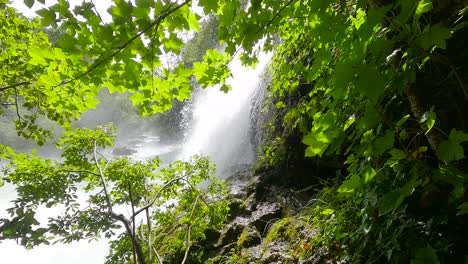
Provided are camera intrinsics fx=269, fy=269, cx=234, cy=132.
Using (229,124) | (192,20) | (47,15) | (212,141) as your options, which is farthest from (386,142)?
(212,141)

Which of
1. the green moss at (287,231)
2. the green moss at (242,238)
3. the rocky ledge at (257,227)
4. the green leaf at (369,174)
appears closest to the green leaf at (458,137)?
the green leaf at (369,174)

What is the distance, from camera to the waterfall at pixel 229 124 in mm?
11382

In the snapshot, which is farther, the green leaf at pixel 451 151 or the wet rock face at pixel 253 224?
the wet rock face at pixel 253 224

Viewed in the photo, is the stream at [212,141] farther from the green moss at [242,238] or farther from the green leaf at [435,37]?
the green leaf at [435,37]

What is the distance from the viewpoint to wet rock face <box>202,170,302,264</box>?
360cm

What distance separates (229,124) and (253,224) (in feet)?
31.2

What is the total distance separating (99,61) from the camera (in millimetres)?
1198

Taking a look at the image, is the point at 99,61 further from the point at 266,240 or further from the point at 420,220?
the point at 266,240

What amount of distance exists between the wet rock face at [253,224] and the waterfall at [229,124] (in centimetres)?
403

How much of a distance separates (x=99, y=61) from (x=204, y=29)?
20.4 metres

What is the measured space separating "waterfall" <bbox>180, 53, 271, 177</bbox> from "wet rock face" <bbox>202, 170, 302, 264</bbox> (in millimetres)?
4030

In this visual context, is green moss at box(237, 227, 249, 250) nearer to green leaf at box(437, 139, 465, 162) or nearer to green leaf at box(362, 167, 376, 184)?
green leaf at box(362, 167, 376, 184)

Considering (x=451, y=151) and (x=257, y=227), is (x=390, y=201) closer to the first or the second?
(x=451, y=151)

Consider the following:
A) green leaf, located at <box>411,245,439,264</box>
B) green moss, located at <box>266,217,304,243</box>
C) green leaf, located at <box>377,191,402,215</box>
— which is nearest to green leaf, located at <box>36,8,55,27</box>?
green leaf, located at <box>377,191,402,215</box>
